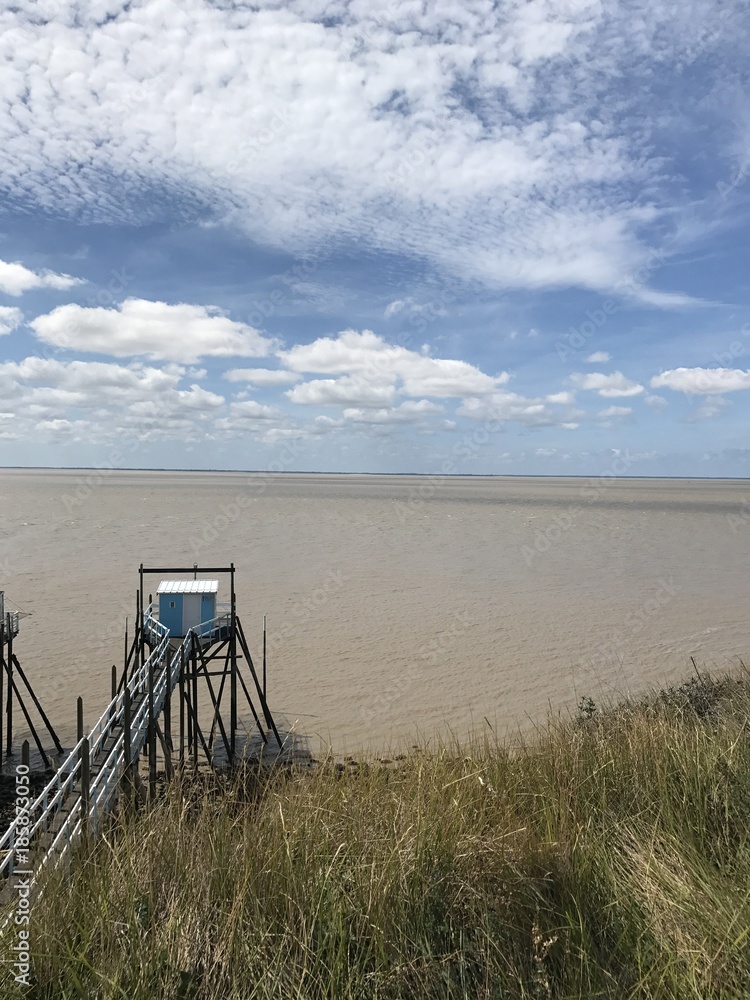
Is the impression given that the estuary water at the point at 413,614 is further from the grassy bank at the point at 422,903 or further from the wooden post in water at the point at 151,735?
the grassy bank at the point at 422,903

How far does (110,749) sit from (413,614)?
21683 mm

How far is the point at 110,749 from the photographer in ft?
40.5

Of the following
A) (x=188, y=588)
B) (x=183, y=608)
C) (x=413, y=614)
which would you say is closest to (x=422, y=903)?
(x=183, y=608)

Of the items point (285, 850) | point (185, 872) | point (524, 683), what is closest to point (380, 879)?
point (285, 850)

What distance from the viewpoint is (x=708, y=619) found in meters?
31.2

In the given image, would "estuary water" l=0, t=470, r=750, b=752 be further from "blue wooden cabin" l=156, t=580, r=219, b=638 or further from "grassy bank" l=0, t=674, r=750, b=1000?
"grassy bank" l=0, t=674, r=750, b=1000

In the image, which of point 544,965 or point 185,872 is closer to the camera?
point 544,965

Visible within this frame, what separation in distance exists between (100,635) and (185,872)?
2541 centimetres

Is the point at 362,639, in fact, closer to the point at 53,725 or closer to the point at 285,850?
the point at 53,725

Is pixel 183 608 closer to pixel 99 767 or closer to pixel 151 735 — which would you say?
pixel 151 735

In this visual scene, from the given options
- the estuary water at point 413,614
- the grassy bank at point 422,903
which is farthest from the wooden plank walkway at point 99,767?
the estuary water at point 413,614

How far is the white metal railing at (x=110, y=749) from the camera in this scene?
8.67 meters

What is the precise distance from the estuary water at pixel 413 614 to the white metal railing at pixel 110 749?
370 cm

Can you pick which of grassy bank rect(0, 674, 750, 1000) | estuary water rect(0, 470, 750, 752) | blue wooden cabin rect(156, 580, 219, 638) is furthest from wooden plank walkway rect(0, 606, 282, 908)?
estuary water rect(0, 470, 750, 752)
